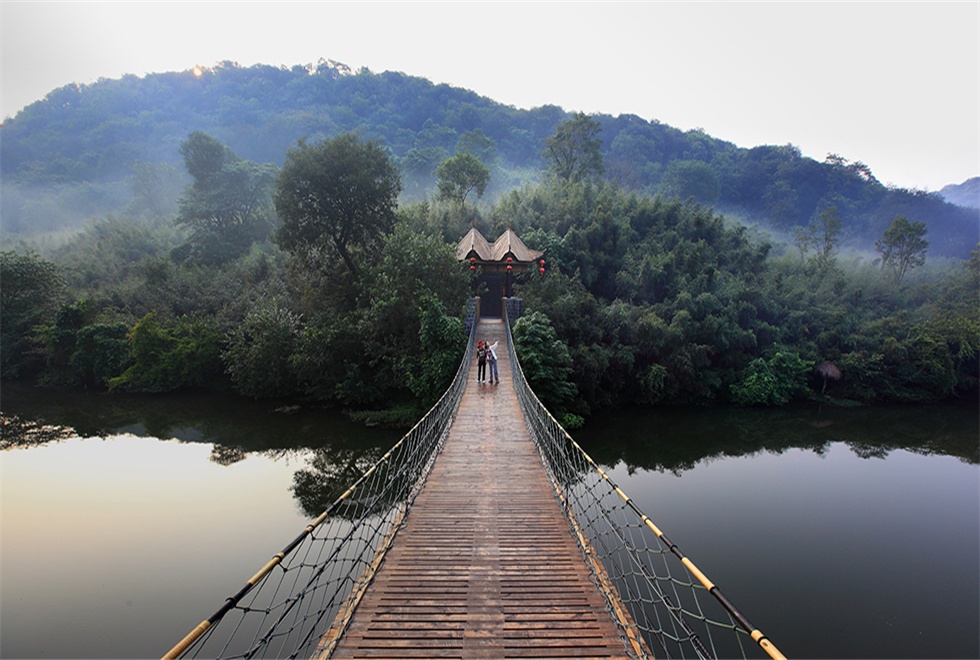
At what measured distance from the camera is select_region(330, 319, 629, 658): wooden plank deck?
7.06 ft

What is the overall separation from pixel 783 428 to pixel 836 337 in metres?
5.10

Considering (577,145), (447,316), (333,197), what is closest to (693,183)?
(577,145)

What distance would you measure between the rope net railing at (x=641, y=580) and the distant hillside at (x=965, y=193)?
78.3m

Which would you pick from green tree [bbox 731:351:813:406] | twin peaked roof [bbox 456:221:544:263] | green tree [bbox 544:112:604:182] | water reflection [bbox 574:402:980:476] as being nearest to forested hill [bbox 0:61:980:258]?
green tree [bbox 544:112:604:182]

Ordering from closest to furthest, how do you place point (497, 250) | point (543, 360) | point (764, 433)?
1. point (543, 360)
2. point (764, 433)
3. point (497, 250)

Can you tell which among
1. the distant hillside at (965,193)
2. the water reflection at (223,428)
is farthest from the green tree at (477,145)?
the distant hillside at (965,193)

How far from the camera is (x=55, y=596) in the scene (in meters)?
4.70

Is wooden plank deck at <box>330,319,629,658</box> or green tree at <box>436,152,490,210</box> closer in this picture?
wooden plank deck at <box>330,319,629,658</box>

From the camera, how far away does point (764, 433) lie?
33.9 feet

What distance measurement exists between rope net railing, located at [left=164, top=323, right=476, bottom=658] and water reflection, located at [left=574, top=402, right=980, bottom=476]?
422 cm

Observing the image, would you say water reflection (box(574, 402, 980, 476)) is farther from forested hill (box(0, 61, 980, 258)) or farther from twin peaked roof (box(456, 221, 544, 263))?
forested hill (box(0, 61, 980, 258))

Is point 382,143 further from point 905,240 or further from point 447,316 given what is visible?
point 905,240

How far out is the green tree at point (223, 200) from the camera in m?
19.1

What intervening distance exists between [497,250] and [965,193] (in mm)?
81212
